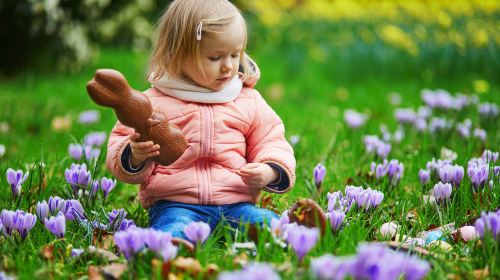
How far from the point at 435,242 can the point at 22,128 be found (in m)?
2.91

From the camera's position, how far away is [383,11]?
376 inches

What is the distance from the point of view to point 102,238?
6.91 feet

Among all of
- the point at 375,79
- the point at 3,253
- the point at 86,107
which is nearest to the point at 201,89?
the point at 3,253

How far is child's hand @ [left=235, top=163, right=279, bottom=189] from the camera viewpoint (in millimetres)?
2133

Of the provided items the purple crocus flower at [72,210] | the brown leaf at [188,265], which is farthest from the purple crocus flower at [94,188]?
the brown leaf at [188,265]

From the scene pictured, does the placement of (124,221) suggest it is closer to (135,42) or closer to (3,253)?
(3,253)

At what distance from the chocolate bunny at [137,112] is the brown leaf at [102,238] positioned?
288 millimetres

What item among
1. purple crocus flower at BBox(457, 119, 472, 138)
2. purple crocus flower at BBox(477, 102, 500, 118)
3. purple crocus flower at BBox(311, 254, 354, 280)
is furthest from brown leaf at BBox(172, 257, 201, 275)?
purple crocus flower at BBox(477, 102, 500, 118)

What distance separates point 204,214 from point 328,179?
34.6 inches

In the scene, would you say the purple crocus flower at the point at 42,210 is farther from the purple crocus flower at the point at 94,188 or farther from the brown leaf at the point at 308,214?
the brown leaf at the point at 308,214

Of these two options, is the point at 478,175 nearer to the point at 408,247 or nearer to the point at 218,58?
the point at 408,247

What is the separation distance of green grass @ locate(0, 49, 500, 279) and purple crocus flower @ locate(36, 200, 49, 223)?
3 centimetres

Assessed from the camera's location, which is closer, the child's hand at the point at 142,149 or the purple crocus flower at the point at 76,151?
the child's hand at the point at 142,149

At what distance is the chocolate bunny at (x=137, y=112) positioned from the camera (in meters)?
1.93
